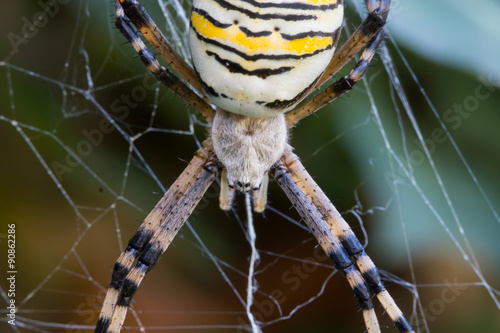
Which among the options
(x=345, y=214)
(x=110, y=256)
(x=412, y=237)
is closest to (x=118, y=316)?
(x=110, y=256)

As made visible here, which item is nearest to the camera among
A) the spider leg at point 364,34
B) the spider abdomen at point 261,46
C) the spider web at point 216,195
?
the spider abdomen at point 261,46

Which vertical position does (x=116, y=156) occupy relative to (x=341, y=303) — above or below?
above

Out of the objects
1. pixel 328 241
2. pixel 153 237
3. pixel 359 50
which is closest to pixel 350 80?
pixel 359 50

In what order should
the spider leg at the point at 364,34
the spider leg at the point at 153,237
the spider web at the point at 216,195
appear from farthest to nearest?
the spider web at the point at 216,195 → the spider leg at the point at 153,237 → the spider leg at the point at 364,34

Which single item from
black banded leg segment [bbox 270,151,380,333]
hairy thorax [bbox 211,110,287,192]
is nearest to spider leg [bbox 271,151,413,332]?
black banded leg segment [bbox 270,151,380,333]

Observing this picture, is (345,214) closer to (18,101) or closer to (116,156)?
(116,156)

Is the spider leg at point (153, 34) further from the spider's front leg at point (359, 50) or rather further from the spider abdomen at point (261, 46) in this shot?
the spider's front leg at point (359, 50)

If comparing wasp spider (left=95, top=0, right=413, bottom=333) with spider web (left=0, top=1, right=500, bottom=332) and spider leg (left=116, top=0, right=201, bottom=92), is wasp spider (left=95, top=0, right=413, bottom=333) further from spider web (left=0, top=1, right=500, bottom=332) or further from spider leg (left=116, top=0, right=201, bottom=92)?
spider web (left=0, top=1, right=500, bottom=332)

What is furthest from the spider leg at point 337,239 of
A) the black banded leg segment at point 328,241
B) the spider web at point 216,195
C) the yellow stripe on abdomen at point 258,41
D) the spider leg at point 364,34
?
the yellow stripe on abdomen at point 258,41
